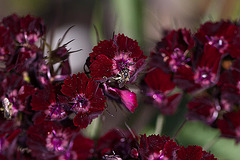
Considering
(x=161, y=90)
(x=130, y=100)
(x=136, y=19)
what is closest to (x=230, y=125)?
(x=161, y=90)

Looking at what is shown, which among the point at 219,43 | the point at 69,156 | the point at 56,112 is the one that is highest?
the point at 219,43

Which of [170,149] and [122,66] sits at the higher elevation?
[122,66]

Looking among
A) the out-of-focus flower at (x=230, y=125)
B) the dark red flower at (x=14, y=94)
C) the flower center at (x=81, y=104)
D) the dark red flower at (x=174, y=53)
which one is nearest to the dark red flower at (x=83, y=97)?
the flower center at (x=81, y=104)

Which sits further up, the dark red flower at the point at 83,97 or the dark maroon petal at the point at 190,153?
the dark red flower at the point at 83,97

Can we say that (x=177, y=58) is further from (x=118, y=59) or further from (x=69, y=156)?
(x=69, y=156)

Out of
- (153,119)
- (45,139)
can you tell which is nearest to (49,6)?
(153,119)

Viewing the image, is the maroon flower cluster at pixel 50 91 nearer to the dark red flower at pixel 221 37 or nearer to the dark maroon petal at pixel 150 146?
the dark maroon petal at pixel 150 146
